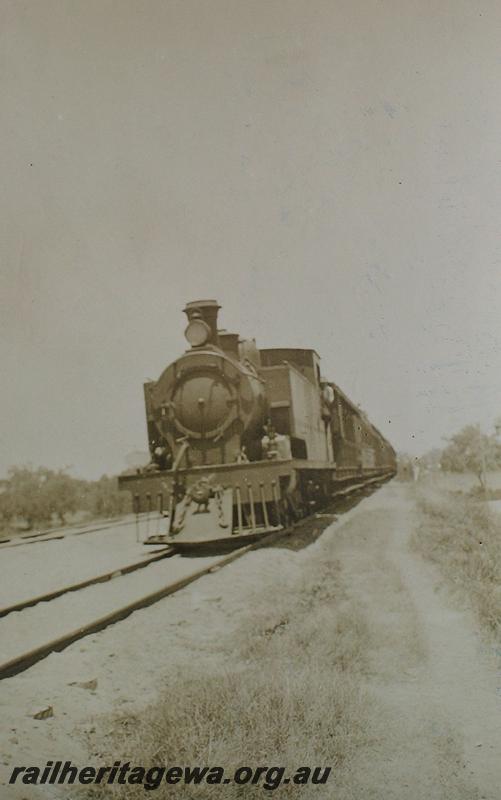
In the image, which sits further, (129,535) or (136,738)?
(129,535)

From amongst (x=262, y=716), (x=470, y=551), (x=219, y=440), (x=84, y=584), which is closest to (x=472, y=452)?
(x=470, y=551)

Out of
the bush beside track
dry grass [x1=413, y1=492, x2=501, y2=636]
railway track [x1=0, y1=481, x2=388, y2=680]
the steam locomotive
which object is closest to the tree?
dry grass [x1=413, y1=492, x2=501, y2=636]

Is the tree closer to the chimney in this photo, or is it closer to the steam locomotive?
the steam locomotive

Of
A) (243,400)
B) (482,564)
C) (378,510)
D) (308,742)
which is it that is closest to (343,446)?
(378,510)

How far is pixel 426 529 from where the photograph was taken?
28.7 ft

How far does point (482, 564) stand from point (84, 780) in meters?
4.32

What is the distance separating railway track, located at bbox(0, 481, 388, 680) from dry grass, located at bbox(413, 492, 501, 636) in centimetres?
218

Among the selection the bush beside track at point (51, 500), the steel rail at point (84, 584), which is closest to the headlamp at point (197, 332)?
the steel rail at point (84, 584)

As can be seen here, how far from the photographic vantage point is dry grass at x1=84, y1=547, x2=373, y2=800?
3.20 metres

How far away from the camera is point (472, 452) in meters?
12.5

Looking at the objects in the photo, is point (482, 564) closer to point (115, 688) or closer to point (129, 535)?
point (115, 688)

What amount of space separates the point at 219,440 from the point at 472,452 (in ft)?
19.7

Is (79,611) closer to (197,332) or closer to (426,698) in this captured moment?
(426,698)

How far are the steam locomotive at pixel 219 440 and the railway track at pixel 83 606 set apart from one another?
70cm
